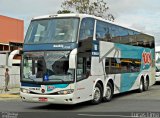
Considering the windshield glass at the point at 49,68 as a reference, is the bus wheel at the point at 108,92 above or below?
below

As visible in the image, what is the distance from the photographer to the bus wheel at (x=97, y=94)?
16.9 meters

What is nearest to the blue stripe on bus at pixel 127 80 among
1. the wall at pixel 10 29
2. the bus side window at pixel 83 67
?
the bus side window at pixel 83 67

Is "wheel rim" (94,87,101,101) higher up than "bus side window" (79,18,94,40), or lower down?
lower down

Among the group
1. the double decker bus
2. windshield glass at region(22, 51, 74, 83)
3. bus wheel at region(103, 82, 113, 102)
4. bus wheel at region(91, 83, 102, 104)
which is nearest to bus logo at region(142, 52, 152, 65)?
the double decker bus

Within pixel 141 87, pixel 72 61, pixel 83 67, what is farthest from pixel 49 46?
pixel 141 87

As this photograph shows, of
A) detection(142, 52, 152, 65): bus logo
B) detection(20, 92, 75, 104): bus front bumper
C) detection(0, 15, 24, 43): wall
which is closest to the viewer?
detection(20, 92, 75, 104): bus front bumper

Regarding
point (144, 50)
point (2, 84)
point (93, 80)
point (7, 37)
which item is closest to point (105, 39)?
point (93, 80)

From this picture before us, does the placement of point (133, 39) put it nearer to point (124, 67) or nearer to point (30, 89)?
point (124, 67)

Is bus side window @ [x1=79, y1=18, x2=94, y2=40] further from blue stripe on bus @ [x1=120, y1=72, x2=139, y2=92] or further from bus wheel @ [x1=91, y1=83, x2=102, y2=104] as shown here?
blue stripe on bus @ [x1=120, y1=72, x2=139, y2=92]

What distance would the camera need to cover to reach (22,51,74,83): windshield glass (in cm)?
1503

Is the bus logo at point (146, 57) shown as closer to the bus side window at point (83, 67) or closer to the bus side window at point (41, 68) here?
the bus side window at point (83, 67)

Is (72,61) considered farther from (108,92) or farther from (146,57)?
(146,57)

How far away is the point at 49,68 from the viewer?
15.2 metres

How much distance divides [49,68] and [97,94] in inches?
121
